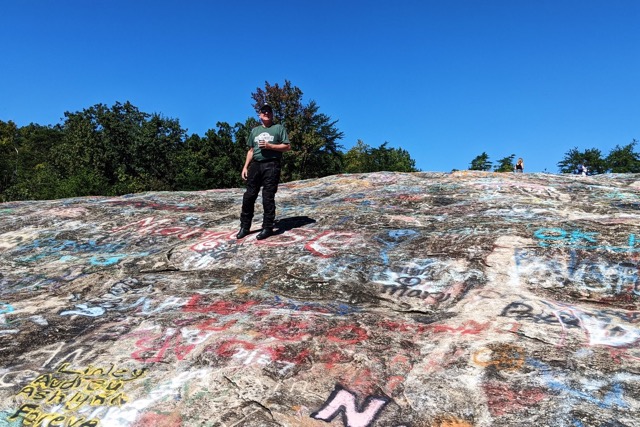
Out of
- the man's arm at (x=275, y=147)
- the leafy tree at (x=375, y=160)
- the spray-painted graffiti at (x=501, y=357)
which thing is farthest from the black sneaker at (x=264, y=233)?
the leafy tree at (x=375, y=160)

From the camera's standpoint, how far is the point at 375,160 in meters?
48.9

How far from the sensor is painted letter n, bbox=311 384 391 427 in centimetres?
261

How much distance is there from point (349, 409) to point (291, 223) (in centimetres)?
507

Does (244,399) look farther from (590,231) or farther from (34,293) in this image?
(590,231)

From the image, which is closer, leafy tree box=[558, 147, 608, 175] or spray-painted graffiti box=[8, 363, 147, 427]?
spray-painted graffiti box=[8, 363, 147, 427]

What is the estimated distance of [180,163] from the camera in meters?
38.9

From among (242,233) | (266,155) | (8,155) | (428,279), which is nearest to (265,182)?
(266,155)

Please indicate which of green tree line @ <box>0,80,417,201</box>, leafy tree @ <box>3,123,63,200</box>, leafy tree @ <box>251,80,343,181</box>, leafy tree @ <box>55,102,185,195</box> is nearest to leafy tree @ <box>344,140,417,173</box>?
green tree line @ <box>0,80,417,201</box>

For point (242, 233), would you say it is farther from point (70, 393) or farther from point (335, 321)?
point (70, 393)

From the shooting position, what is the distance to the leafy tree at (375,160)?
159 ft

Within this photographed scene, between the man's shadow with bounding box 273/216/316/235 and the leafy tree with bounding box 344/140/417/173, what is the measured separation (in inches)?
1570

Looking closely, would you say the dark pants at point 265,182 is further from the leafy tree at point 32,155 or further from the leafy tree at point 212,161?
the leafy tree at point 32,155

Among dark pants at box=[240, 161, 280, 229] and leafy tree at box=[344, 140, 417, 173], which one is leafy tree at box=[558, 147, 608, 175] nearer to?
leafy tree at box=[344, 140, 417, 173]

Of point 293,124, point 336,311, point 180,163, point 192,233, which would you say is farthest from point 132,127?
point 336,311
